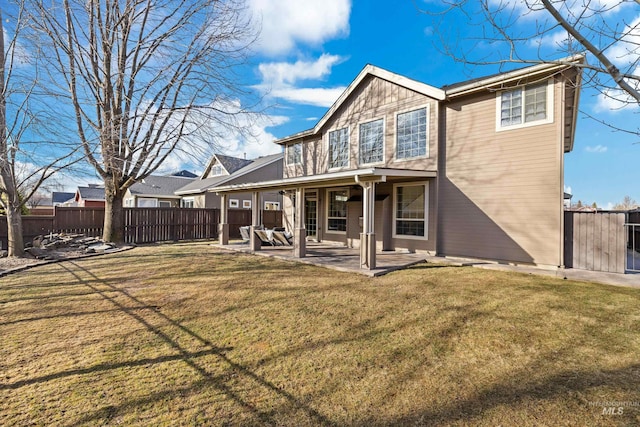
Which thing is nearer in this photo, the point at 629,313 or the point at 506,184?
the point at 629,313

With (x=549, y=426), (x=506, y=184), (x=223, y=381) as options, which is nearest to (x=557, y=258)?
(x=506, y=184)

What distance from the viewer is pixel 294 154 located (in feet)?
49.0

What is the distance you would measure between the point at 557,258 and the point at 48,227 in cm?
1722

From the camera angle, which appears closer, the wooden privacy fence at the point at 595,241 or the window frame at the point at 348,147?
the wooden privacy fence at the point at 595,241

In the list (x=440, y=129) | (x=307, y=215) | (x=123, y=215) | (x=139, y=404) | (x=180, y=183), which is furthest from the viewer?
(x=180, y=183)

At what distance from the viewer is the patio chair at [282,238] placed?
38.9 ft

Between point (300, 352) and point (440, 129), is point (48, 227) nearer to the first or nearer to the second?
point (300, 352)

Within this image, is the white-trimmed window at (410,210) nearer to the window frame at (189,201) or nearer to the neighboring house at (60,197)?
the window frame at (189,201)

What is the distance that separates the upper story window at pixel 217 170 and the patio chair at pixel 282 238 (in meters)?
14.5

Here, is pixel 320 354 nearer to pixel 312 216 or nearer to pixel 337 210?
pixel 337 210

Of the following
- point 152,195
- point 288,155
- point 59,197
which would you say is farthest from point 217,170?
point 59,197

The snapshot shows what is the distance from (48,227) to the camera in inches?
474

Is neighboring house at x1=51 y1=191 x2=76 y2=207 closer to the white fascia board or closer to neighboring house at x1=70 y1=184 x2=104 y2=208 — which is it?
neighboring house at x1=70 y1=184 x2=104 y2=208

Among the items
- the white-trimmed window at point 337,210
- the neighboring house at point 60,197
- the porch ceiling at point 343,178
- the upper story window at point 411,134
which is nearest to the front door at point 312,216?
the white-trimmed window at point 337,210
